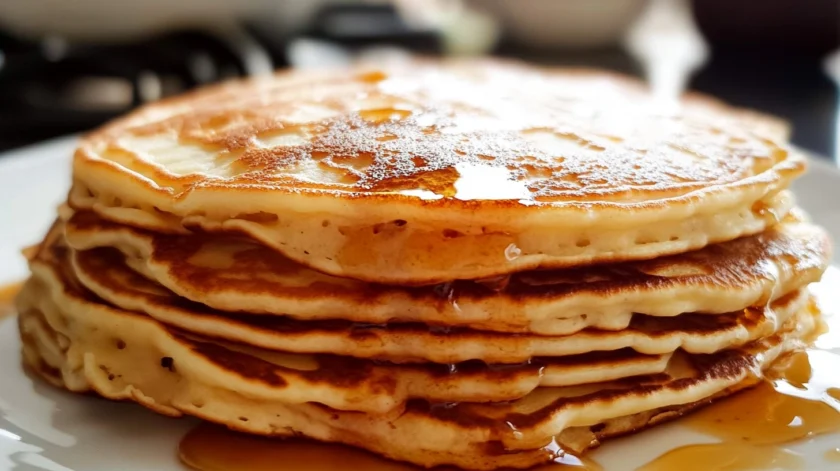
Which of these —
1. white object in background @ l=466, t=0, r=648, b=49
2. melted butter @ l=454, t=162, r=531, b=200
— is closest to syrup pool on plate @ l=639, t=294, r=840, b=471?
melted butter @ l=454, t=162, r=531, b=200

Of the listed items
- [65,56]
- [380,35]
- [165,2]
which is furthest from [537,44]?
[65,56]

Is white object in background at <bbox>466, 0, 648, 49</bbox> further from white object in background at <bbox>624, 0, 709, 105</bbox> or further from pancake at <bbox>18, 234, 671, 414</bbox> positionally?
pancake at <bbox>18, 234, 671, 414</bbox>

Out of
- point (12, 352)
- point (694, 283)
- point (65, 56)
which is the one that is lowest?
point (12, 352)

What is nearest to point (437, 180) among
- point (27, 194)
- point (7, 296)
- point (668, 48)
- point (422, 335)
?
point (422, 335)

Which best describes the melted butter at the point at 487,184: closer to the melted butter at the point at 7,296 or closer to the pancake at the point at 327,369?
the pancake at the point at 327,369

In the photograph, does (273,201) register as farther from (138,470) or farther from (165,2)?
(165,2)

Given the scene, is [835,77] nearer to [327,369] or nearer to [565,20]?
[565,20]
